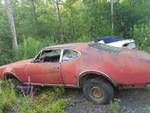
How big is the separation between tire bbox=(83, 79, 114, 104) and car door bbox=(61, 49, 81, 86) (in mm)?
376

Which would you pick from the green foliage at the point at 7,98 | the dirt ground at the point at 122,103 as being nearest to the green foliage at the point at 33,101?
the green foliage at the point at 7,98

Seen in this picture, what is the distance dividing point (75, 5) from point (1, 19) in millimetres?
5759

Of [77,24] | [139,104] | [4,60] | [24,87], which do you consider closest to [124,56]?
[139,104]

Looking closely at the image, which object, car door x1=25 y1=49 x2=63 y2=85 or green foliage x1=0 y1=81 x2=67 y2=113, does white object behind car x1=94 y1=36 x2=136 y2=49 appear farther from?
green foliage x1=0 y1=81 x2=67 y2=113

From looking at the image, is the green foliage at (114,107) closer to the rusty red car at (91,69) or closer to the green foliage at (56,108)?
the rusty red car at (91,69)

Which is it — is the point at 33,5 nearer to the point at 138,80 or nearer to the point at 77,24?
the point at 77,24

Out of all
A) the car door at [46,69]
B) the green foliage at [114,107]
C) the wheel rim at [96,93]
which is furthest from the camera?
the car door at [46,69]

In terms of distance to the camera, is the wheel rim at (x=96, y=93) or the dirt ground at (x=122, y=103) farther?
the wheel rim at (x=96, y=93)

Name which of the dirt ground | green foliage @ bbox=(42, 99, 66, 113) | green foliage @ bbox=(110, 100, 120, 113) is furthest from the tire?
green foliage @ bbox=(42, 99, 66, 113)

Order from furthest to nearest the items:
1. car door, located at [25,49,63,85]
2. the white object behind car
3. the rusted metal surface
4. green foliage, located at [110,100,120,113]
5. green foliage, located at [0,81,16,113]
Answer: the white object behind car
car door, located at [25,49,63,85]
green foliage, located at [0,81,16,113]
the rusted metal surface
green foliage, located at [110,100,120,113]

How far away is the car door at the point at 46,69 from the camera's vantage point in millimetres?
7614

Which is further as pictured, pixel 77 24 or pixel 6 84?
pixel 77 24

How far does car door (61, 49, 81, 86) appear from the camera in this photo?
7.20m

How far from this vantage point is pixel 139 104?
6.75m
